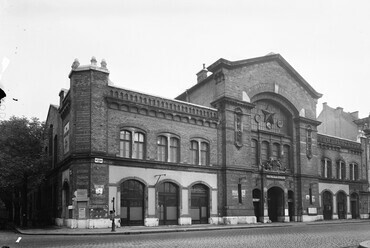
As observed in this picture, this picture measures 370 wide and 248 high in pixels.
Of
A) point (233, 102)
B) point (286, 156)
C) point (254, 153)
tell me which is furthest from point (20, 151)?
point (286, 156)

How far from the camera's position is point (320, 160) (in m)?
44.5

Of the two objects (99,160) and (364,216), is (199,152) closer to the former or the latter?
(99,160)

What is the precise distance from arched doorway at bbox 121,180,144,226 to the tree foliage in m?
7.39

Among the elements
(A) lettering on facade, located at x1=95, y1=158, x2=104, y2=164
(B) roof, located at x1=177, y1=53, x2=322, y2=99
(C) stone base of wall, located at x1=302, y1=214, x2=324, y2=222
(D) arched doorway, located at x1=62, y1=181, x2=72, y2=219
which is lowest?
(C) stone base of wall, located at x1=302, y1=214, x2=324, y2=222

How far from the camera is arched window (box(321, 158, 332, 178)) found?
4484 centimetres

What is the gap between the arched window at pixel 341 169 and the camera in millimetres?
46688

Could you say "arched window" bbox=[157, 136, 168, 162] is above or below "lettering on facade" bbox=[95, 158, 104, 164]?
above

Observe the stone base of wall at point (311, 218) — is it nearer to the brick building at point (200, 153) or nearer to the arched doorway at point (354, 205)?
the brick building at point (200, 153)

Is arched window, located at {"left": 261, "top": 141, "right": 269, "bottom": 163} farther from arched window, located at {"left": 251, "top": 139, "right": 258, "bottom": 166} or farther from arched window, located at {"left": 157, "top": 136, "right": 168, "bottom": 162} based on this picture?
arched window, located at {"left": 157, "top": 136, "right": 168, "bottom": 162}

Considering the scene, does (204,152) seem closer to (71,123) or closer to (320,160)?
(71,123)

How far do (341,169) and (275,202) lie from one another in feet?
37.7

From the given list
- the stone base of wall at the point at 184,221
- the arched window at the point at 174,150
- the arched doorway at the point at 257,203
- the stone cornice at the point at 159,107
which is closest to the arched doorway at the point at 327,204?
the arched doorway at the point at 257,203

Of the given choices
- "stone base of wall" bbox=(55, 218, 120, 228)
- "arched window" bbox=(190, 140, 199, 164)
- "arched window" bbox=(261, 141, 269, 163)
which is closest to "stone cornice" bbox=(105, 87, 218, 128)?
"arched window" bbox=(190, 140, 199, 164)

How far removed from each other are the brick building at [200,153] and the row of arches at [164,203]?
0.07 metres
